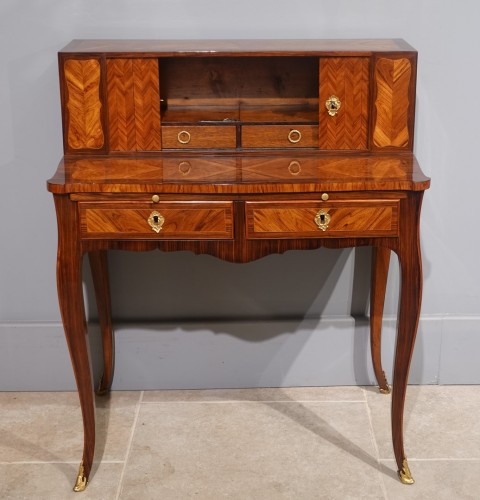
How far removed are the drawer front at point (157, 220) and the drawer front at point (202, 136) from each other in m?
0.28

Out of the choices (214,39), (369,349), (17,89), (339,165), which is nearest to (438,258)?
(369,349)

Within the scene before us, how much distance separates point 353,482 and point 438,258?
862mm

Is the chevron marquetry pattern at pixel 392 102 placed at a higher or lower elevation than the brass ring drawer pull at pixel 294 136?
higher

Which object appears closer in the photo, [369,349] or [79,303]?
[79,303]

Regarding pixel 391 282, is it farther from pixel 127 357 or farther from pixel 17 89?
pixel 17 89

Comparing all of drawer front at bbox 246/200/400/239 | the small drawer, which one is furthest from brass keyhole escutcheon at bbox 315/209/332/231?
the small drawer

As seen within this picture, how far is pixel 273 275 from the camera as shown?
337cm

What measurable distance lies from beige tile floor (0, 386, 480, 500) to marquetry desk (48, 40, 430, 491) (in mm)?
127

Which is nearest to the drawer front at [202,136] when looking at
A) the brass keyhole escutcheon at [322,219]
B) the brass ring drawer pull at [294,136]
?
the brass ring drawer pull at [294,136]

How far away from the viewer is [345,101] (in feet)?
9.23

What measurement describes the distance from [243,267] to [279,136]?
2.14 feet

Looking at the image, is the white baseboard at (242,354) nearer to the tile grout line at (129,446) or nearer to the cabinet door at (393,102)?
the tile grout line at (129,446)

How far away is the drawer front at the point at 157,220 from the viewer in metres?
2.63

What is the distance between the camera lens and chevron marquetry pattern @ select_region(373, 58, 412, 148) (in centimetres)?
278
